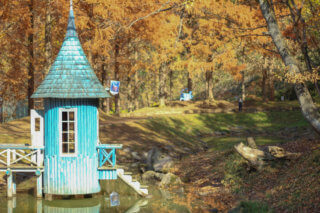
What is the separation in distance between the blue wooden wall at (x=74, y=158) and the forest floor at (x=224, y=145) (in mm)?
3052

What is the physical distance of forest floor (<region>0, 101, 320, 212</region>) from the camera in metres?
14.7

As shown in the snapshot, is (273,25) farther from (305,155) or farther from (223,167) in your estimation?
(223,167)

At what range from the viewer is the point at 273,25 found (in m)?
13.6

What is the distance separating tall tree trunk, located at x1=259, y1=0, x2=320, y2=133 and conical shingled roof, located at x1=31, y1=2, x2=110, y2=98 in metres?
6.34

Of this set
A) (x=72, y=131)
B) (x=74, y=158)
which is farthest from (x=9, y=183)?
(x=72, y=131)

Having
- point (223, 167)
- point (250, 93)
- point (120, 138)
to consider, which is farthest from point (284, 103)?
point (223, 167)

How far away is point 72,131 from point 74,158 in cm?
99

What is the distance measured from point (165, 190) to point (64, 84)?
5841mm

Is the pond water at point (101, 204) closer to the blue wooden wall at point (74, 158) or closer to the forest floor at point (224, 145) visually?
the blue wooden wall at point (74, 158)

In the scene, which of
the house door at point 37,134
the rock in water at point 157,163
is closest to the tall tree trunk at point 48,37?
the rock in water at point 157,163

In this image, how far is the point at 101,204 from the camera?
1585 cm

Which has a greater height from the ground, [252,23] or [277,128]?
[252,23]

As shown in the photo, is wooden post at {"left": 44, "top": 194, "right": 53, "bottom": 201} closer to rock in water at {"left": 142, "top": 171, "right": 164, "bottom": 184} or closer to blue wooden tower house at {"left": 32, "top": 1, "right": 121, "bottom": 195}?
blue wooden tower house at {"left": 32, "top": 1, "right": 121, "bottom": 195}

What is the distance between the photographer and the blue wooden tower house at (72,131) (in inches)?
639
